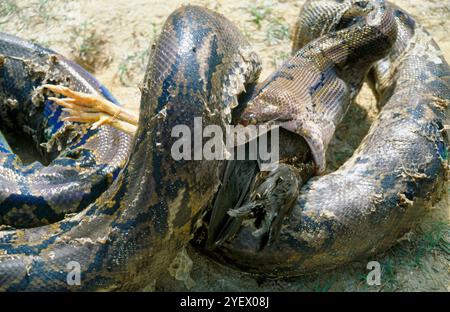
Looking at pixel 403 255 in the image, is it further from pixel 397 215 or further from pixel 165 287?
pixel 165 287

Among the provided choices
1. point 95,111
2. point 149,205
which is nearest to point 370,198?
point 149,205

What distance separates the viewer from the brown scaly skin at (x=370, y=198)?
4.61 meters

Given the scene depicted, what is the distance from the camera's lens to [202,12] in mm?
4715

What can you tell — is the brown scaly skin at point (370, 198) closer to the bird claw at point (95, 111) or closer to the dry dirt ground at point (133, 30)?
the dry dirt ground at point (133, 30)

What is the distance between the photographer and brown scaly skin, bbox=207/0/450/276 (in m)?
4.61

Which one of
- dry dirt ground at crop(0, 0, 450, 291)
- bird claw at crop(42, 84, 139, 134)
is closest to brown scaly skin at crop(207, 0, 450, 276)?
dry dirt ground at crop(0, 0, 450, 291)

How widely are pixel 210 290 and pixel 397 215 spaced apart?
1.62 metres

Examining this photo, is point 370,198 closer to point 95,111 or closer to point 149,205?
point 149,205

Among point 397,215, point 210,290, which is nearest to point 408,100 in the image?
point 397,215

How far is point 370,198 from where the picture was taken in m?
4.73

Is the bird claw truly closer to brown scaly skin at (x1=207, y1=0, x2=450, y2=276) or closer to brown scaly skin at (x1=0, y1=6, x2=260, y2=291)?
brown scaly skin at (x1=0, y1=6, x2=260, y2=291)

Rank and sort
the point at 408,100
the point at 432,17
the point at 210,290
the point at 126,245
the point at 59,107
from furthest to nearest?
the point at 432,17 < the point at 59,107 < the point at 408,100 < the point at 210,290 < the point at 126,245

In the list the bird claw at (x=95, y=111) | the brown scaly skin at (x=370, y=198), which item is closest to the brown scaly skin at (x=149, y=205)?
the brown scaly skin at (x=370, y=198)

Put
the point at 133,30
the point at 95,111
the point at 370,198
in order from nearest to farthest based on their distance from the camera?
the point at 370,198 < the point at 95,111 < the point at 133,30
